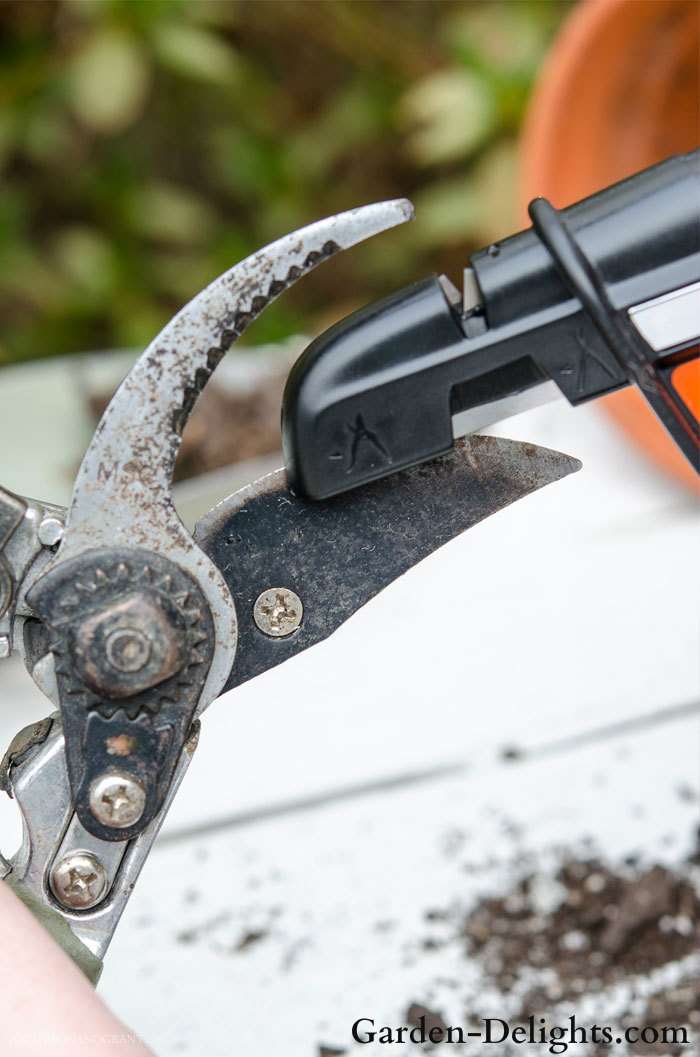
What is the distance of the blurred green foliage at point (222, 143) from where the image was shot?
Result: 1.74 m

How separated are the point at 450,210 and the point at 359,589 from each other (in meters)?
1.52

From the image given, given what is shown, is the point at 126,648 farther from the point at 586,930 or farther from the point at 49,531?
the point at 586,930

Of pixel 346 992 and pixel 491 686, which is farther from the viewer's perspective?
pixel 491 686

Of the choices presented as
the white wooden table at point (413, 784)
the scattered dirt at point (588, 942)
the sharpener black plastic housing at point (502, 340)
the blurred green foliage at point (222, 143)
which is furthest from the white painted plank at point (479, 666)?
the blurred green foliage at point (222, 143)

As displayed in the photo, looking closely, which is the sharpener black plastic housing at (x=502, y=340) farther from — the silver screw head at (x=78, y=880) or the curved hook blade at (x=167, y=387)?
the silver screw head at (x=78, y=880)

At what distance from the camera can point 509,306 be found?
439 millimetres

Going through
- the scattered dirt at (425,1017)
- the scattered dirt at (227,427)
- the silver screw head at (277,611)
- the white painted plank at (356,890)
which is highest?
the scattered dirt at (227,427)

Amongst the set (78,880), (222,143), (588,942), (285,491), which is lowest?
(588,942)

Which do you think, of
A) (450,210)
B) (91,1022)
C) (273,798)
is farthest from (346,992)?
(450,210)

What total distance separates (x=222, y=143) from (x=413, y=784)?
1.56 metres

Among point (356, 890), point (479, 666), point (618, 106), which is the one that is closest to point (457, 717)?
point (479, 666)

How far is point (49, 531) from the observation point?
48cm

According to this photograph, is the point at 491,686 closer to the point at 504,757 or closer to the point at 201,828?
the point at 504,757

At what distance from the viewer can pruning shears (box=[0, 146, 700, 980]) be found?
0.43 m
